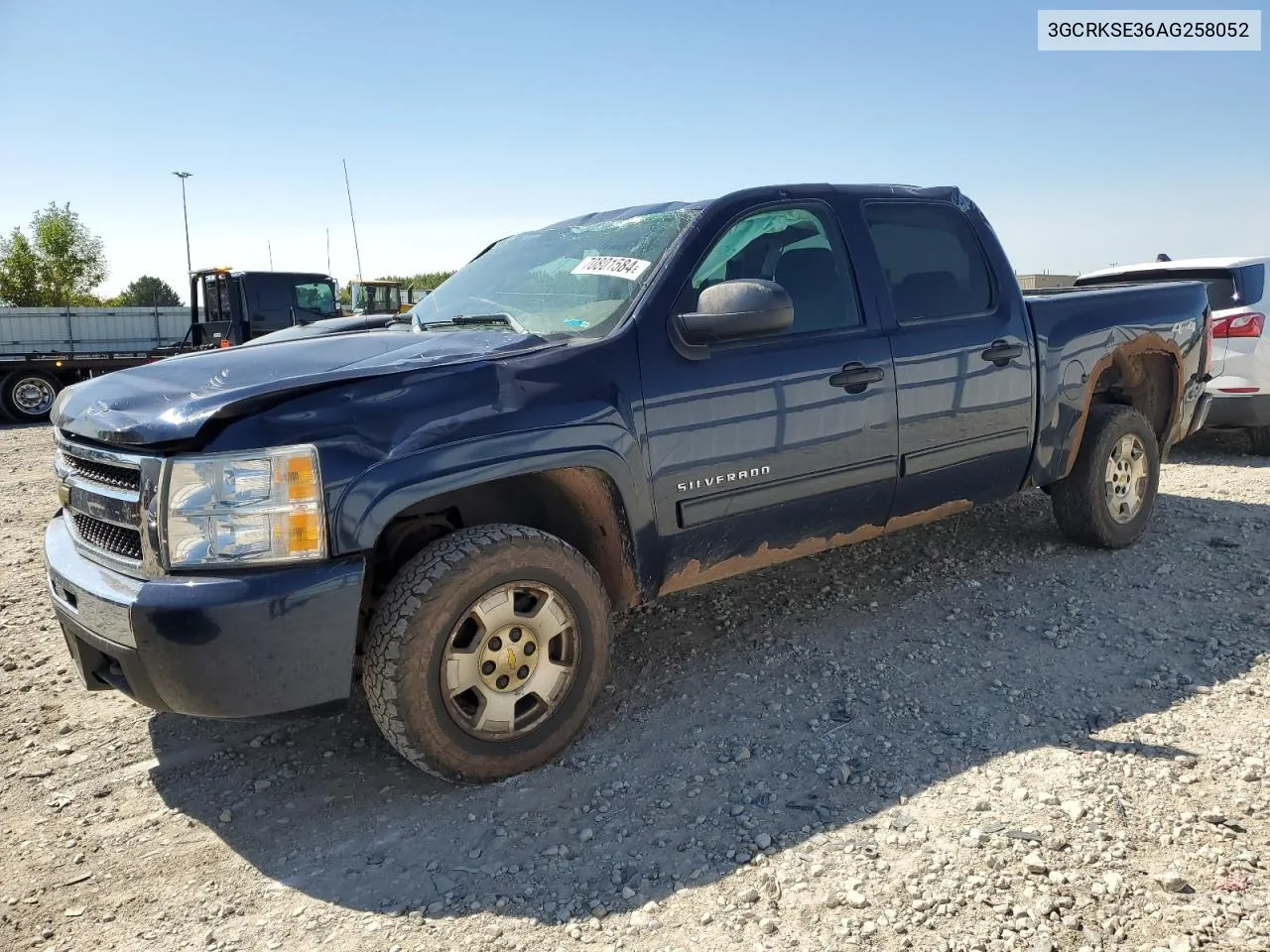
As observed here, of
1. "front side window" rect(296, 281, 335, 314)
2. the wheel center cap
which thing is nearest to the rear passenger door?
the wheel center cap

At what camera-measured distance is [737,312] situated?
10.5 ft

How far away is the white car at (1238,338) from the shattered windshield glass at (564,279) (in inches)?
226

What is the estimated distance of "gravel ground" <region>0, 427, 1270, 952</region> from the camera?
2.36 metres

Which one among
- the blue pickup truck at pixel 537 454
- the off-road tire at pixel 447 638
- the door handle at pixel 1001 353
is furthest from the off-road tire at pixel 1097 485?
the off-road tire at pixel 447 638

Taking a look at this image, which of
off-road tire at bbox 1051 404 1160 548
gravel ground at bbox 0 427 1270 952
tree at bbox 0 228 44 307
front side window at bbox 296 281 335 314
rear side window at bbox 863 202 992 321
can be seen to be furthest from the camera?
tree at bbox 0 228 44 307

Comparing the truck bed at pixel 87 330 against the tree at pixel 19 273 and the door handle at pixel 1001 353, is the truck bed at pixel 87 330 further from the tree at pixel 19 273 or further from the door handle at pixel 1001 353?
the tree at pixel 19 273

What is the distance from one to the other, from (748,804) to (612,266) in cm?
198

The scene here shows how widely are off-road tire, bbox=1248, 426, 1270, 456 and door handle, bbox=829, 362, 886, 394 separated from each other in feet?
19.0

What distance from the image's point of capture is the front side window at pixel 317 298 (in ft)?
51.8

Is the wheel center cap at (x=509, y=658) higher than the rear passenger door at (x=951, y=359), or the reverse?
the rear passenger door at (x=951, y=359)

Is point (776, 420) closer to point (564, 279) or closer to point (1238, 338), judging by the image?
point (564, 279)

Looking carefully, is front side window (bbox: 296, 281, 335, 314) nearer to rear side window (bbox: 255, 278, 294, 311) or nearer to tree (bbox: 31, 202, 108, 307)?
rear side window (bbox: 255, 278, 294, 311)

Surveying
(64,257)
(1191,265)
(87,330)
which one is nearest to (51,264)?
Answer: (64,257)

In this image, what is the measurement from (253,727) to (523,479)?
1409mm
